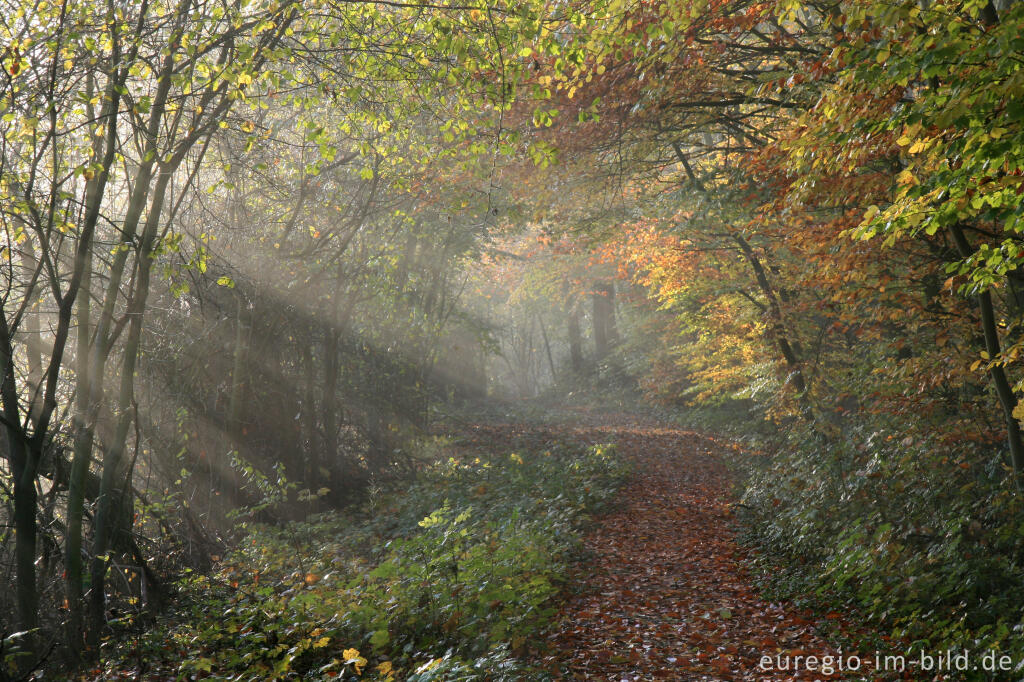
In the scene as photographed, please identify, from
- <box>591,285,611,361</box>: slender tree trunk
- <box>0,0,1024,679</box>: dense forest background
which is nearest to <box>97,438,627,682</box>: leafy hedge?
<box>0,0,1024,679</box>: dense forest background

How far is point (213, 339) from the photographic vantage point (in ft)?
35.8

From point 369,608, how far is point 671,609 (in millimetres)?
2936

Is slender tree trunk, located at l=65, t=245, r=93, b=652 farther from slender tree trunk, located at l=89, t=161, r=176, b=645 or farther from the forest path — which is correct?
the forest path

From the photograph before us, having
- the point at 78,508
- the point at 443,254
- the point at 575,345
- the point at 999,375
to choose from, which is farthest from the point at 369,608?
the point at 575,345

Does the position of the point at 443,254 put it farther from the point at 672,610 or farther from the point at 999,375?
the point at 999,375

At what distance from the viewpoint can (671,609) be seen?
6.52m

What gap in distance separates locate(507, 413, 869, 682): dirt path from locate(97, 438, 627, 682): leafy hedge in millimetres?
413

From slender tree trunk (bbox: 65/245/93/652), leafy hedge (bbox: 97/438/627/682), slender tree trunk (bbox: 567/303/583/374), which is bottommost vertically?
leafy hedge (bbox: 97/438/627/682)

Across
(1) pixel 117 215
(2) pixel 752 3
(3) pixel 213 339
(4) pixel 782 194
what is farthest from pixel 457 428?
(2) pixel 752 3

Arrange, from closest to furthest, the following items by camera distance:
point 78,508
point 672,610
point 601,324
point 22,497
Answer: point 22,497, point 78,508, point 672,610, point 601,324

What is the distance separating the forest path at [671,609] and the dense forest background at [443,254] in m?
0.60

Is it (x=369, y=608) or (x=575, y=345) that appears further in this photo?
(x=575, y=345)

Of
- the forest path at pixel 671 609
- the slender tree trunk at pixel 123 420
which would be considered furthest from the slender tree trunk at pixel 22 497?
the forest path at pixel 671 609

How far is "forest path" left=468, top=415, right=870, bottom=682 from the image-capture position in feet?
17.1
